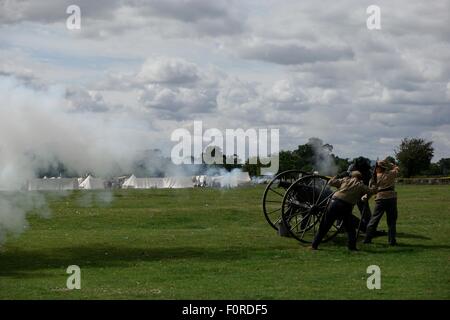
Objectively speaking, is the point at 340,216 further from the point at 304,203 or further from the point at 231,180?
the point at 231,180

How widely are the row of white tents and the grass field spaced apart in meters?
31.4

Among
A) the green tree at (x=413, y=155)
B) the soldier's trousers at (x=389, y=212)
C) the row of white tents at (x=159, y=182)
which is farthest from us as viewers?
the green tree at (x=413, y=155)

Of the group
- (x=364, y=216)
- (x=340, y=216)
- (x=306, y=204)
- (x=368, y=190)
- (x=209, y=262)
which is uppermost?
(x=368, y=190)

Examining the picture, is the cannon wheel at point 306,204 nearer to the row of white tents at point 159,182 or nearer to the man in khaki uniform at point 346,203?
the man in khaki uniform at point 346,203

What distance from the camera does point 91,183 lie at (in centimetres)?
6097

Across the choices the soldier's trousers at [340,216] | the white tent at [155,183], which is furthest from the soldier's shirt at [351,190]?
the white tent at [155,183]

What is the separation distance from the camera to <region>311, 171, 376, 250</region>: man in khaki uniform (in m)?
17.6

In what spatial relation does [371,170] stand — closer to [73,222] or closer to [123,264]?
[123,264]

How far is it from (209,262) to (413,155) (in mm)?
82556

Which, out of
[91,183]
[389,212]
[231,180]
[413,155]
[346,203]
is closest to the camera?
[346,203]

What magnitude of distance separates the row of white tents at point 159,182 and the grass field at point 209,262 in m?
31.4

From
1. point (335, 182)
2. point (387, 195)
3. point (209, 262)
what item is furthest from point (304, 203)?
point (209, 262)

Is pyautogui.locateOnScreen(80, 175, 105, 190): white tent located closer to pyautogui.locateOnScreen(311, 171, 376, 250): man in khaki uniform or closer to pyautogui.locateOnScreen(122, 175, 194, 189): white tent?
pyautogui.locateOnScreen(122, 175, 194, 189): white tent

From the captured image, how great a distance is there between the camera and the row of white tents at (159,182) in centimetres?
5934
